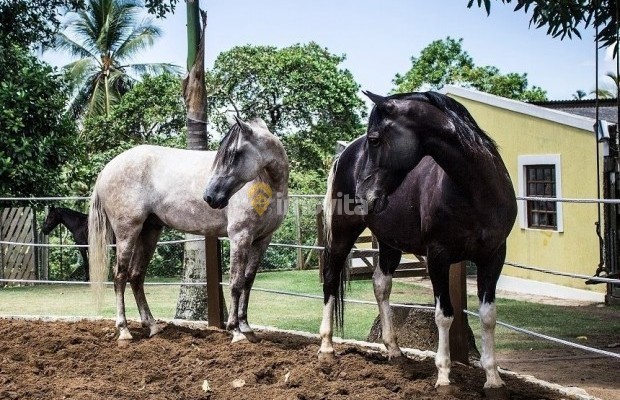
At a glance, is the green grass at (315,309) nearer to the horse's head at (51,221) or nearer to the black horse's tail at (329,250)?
the horse's head at (51,221)

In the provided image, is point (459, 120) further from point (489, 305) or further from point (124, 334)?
point (124, 334)

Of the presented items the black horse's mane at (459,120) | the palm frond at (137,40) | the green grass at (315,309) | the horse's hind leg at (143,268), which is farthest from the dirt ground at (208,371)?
the palm frond at (137,40)

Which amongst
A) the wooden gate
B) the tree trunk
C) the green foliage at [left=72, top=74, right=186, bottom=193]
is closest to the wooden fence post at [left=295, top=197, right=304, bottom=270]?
the green foliage at [left=72, top=74, right=186, bottom=193]

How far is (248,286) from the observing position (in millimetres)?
6148

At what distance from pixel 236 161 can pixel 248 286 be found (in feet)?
3.43

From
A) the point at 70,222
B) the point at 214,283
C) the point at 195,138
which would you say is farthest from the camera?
the point at 70,222

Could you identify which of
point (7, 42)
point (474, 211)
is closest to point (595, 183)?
point (474, 211)

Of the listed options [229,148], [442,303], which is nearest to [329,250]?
[229,148]

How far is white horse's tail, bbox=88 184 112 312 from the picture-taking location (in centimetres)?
672

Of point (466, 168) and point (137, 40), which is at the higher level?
point (137, 40)

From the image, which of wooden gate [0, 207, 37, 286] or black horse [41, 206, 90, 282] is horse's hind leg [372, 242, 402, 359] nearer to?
black horse [41, 206, 90, 282]

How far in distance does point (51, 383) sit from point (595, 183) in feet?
31.1

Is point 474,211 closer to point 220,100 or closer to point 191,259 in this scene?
point 191,259

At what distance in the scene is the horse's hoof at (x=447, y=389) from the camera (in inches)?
166
